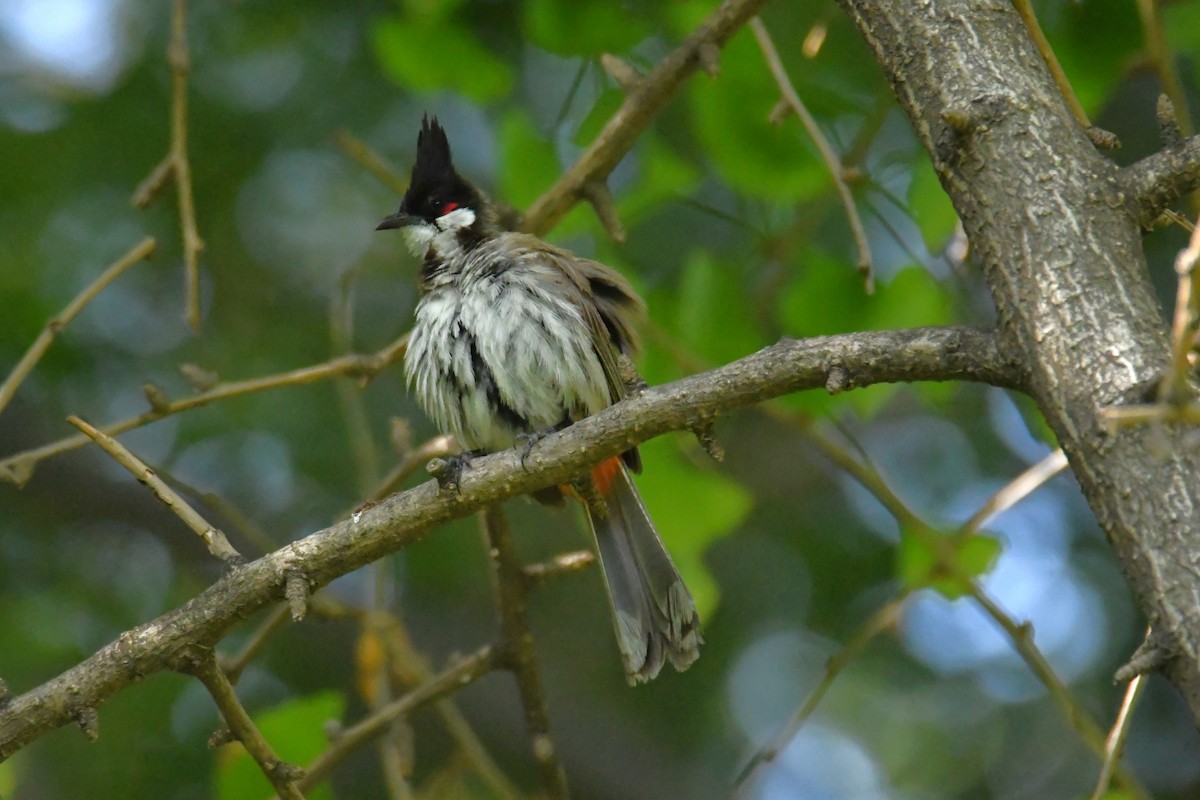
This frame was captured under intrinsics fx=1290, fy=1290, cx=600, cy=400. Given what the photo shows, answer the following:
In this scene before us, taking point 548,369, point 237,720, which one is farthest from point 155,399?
point 548,369

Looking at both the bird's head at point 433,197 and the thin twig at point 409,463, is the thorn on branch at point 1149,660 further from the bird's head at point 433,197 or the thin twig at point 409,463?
the bird's head at point 433,197

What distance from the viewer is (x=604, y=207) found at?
3498 mm

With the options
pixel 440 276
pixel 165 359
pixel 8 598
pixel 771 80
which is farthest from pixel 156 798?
pixel 771 80

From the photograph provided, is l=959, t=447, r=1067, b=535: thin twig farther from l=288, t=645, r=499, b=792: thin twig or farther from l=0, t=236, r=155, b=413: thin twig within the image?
l=0, t=236, r=155, b=413: thin twig

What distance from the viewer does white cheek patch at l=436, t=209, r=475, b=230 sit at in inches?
167

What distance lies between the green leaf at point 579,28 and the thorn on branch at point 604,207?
578 mm

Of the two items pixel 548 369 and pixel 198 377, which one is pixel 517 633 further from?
pixel 198 377

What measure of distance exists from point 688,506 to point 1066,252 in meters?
1.74

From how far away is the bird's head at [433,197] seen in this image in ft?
14.1

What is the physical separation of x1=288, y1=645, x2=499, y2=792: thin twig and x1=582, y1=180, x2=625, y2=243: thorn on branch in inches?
44.9

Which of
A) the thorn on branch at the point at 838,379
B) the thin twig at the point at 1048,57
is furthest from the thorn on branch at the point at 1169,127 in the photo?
the thorn on branch at the point at 838,379

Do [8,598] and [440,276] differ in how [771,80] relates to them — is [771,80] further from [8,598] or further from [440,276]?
[8,598]

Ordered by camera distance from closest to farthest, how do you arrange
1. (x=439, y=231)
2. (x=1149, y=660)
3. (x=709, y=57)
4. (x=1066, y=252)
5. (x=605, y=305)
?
(x=1149, y=660)
(x=1066, y=252)
(x=709, y=57)
(x=605, y=305)
(x=439, y=231)

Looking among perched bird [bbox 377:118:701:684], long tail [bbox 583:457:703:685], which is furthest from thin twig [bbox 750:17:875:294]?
long tail [bbox 583:457:703:685]
